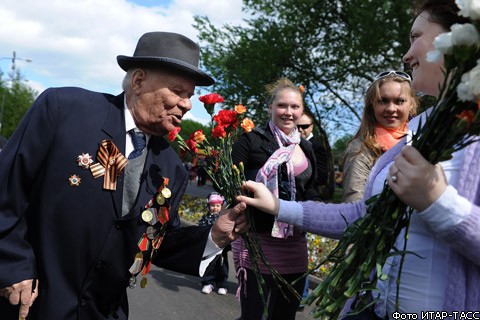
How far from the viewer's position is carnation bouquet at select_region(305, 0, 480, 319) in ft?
4.16

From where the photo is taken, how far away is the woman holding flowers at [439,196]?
130 centimetres

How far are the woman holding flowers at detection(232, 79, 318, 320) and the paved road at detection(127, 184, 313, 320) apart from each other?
1.95 metres

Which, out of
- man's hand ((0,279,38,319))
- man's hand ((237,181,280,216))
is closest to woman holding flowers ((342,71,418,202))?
man's hand ((237,181,280,216))

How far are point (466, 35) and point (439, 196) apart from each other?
0.49 m

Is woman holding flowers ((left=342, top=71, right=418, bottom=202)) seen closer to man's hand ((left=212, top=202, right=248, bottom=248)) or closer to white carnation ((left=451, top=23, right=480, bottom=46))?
man's hand ((left=212, top=202, right=248, bottom=248))

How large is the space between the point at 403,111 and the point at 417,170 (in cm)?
199

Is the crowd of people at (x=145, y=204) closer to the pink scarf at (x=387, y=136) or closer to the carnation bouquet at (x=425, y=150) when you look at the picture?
the carnation bouquet at (x=425, y=150)

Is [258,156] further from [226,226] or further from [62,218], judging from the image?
[62,218]

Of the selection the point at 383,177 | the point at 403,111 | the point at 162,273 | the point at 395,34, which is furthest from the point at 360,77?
the point at 383,177

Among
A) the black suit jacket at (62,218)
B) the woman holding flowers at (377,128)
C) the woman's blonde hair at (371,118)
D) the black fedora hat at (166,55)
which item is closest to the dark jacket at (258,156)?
the woman holding flowers at (377,128)

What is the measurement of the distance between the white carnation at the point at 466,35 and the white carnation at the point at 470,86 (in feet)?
0.25

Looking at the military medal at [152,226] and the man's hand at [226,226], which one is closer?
the military medal at [152,226]

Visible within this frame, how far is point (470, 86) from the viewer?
1.24 metres

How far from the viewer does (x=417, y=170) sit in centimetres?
142
